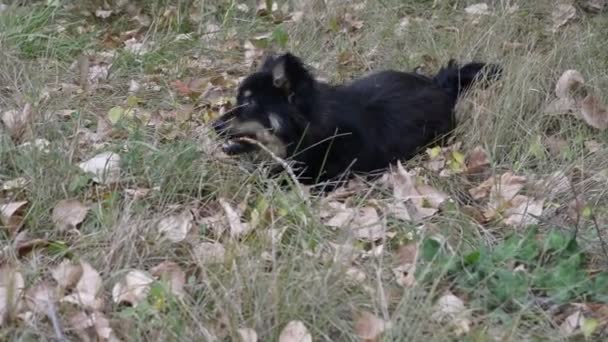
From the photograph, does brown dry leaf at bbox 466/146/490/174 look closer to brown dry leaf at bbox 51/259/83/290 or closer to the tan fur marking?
the tan fur marking

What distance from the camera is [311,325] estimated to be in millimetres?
2723

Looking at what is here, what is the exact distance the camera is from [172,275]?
3.00 m

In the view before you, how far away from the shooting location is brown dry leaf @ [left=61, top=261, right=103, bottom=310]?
2.84 m

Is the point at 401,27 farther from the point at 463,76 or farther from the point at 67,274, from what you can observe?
the point at 67,274

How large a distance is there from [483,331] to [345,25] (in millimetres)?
3454

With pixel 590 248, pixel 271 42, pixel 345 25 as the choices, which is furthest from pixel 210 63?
pixel 590 248

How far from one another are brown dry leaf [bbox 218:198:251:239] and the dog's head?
0.45 m

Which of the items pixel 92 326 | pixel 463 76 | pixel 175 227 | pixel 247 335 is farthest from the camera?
pixel 463 76

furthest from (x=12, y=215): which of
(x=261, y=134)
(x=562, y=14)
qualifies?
(x=562, y=14)

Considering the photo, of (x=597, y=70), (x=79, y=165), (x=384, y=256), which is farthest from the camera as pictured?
(x=597, y=70)

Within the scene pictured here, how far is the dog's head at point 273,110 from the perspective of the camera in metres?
3.95

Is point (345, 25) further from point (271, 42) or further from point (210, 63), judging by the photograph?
point (210, 63)

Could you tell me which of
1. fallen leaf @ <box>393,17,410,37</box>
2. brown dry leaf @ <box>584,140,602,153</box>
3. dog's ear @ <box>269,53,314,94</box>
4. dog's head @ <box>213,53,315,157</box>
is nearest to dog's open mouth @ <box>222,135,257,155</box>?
dog's head @ <box>213,53,315,157</box>

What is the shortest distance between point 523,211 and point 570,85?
115 centimetres
